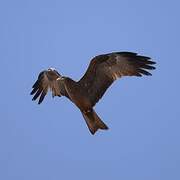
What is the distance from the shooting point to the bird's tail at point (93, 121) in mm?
11812

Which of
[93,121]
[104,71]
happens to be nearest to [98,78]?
[104,71]

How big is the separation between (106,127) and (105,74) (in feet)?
3.87

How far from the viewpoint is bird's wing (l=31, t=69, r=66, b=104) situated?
13695 mm

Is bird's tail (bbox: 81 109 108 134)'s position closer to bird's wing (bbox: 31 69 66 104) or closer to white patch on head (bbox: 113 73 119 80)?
white patch on head (bbox: 113 73 119 80)

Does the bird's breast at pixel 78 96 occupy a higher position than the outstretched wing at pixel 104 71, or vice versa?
the outstretched wing at pixel 104 71

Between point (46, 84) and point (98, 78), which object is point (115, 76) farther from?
point (46, 84)

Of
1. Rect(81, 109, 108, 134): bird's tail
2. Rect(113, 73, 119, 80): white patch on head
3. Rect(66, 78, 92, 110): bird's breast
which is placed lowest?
Rect(81, 109, 108, 134): bird's tail

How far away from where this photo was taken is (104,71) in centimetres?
1246

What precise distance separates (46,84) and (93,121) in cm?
241

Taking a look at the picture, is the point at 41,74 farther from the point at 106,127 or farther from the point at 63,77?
the point at 106,127

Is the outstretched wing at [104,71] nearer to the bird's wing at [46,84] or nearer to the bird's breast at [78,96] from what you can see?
the bird's breast at [78,96]

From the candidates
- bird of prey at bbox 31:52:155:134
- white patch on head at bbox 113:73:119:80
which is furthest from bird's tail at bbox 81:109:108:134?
white patch on head at bbox 113:73:119:80

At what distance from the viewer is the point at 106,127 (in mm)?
11781

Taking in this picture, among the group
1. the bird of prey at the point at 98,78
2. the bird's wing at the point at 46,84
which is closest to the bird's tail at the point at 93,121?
the bird of prey at the point at 98,78
